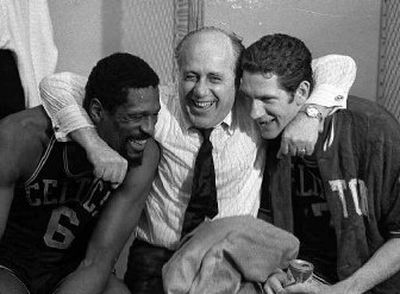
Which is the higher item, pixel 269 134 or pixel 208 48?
pixel 208 48

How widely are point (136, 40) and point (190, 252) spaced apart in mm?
1198

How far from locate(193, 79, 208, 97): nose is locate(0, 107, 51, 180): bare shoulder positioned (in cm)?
43

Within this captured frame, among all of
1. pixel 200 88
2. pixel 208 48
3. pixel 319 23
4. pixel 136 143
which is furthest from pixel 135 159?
pixel 319 23

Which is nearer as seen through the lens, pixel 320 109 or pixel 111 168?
pixel 111 168

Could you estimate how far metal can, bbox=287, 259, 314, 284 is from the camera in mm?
1724

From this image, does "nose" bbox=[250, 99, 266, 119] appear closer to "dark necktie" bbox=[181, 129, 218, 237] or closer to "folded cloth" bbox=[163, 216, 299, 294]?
"dark necktie" bbox=[181, 129, 218, 237]

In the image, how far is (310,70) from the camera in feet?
6.39

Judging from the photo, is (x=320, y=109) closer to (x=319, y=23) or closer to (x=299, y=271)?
(x=299, y=271)

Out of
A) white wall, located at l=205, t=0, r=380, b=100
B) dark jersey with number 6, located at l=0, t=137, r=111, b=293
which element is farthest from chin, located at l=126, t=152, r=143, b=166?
white wall, located at l=205, t=0, r=380, b=100

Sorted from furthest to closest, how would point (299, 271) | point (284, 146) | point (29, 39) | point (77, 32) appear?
point (77, 32) < point (29, 39) < point (284, 146) < point (299, 271)

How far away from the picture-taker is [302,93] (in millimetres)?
1938

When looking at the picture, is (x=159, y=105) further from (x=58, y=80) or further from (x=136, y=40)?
(x=136, y=40)

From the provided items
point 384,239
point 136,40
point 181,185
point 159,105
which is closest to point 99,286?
point 181,185

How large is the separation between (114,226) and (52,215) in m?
0.18
